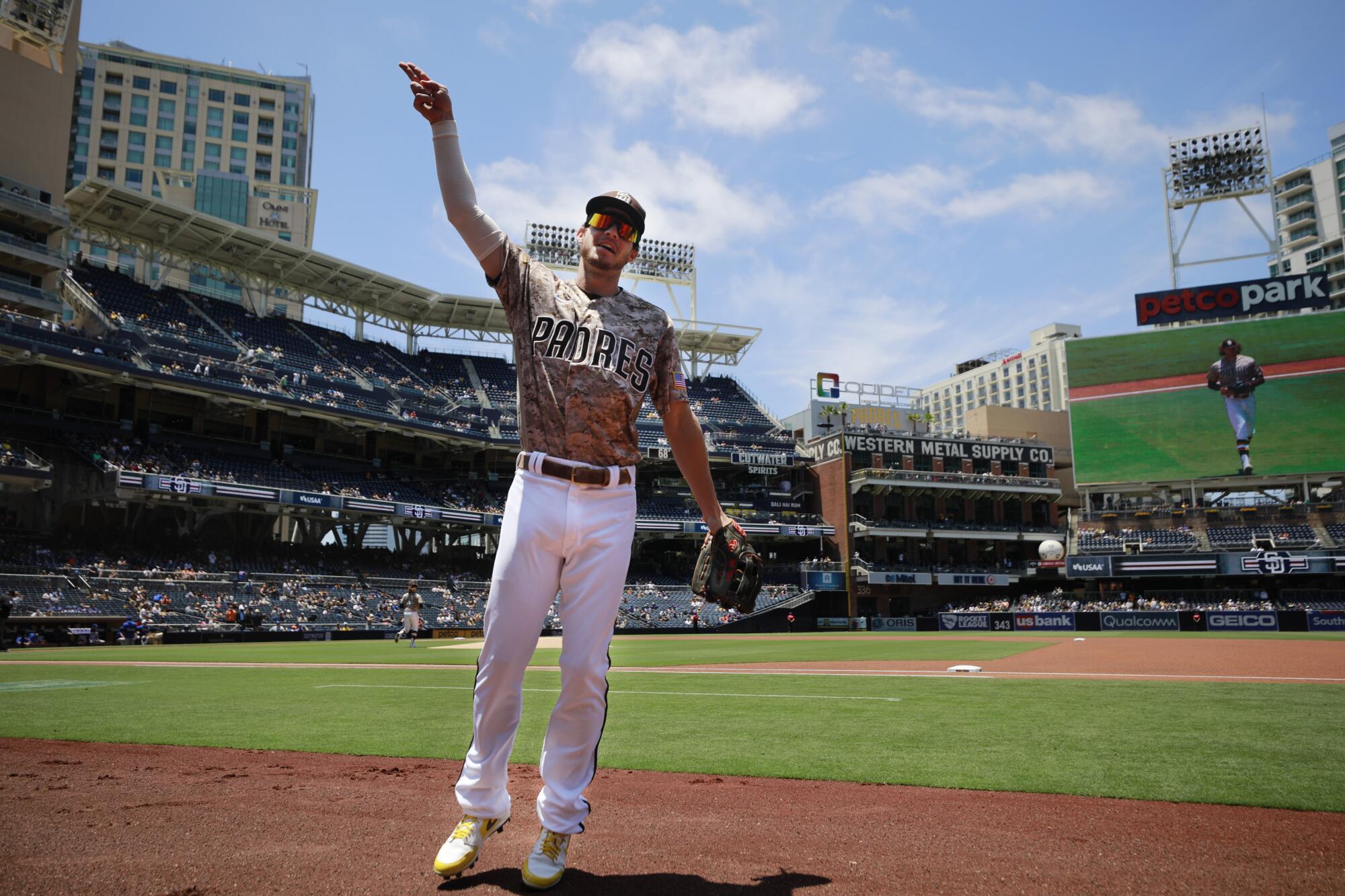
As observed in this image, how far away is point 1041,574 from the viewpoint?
56656 millimetres

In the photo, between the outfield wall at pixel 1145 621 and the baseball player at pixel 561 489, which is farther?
the outfield wall at pixel 1145 621

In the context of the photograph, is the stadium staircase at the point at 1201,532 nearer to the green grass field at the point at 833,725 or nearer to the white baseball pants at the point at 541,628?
the green grass field at the point at 833,725

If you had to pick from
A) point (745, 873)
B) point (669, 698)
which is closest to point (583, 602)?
point (745, 873)

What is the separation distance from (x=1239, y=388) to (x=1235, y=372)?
0.89 metres

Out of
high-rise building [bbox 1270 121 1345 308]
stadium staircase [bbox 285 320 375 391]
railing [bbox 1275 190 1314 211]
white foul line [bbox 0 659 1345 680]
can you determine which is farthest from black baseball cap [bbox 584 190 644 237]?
railing [bbox 1275 190 1314 211]

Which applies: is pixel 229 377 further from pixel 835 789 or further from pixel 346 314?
pixel 835 789

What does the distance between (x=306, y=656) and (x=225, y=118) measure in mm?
79826

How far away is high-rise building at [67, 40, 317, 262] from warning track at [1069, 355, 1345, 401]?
67.3m

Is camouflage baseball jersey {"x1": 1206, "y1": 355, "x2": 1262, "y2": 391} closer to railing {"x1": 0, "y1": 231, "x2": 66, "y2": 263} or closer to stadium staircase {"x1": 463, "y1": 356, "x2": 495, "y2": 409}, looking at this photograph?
stadium staircase {"x1": 463, "y1": 356, "x2": 495, "y2": 409}

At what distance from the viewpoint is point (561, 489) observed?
353 cm

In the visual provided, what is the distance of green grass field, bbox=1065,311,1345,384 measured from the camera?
155 ft

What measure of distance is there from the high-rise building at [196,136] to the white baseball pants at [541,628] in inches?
3140

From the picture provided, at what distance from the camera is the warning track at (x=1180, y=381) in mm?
46875

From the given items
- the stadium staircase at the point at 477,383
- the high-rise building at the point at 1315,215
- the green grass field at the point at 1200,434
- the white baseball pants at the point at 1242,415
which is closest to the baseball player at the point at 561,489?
the stadium staircase at the point at 477,383
